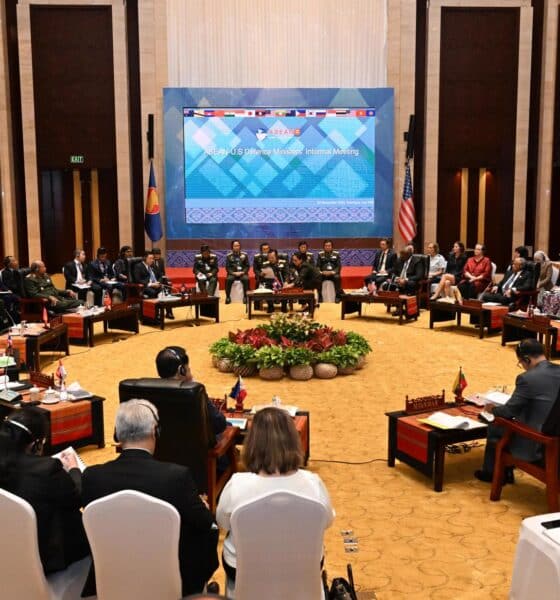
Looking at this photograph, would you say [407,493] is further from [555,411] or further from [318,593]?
[318,593]

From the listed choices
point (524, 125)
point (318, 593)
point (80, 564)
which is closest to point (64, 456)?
point (80, 564)

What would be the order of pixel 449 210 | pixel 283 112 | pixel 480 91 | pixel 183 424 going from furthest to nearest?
1. pixel 449 210
2. pixel 480 91
3. pixel 283 112
4. pixel 183 424

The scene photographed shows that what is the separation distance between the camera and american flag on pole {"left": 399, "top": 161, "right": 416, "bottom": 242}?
14.1 meters

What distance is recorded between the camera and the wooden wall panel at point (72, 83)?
14758 millimetres

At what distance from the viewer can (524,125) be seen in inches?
599

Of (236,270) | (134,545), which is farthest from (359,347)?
(134,545)

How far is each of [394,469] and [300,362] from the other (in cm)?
261

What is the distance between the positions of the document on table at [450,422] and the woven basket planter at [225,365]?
3430 millimetres

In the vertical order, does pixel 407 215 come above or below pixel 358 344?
above

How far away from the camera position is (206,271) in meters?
12.5

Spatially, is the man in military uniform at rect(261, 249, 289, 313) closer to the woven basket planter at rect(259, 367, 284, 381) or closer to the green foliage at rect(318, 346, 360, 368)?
the green foliage at rect(318, 346, 360, 368)

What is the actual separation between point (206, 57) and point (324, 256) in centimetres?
513

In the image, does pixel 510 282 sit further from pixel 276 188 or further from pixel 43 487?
pixel 43 487

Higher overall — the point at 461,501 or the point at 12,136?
the point at 12,136
